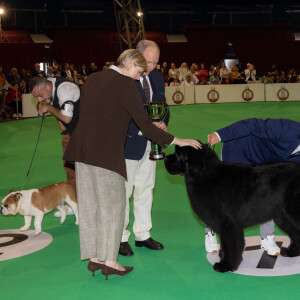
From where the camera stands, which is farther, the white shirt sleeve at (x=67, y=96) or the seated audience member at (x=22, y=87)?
the seated audience member at (x=22, y=87)

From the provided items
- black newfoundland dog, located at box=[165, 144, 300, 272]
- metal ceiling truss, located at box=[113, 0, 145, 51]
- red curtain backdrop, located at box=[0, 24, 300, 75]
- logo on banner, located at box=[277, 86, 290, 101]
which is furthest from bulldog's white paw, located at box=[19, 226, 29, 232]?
red curtain backdrop, located at box=[0, 24, 300, 75]

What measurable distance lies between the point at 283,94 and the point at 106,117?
18607mm

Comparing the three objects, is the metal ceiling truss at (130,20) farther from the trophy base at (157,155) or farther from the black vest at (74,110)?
the trophy base at (157,155)

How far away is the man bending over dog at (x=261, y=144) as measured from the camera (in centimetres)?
400

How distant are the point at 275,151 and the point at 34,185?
4.73 meters

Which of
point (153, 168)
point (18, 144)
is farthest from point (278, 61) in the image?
point (153, 168)

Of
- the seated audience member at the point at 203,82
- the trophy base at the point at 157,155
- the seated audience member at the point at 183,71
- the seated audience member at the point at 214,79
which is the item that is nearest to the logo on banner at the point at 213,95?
the seated audience member at the point at 203,82

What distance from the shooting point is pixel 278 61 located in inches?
1297

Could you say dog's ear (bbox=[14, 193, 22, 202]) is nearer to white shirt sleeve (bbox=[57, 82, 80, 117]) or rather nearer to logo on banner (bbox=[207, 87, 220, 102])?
white shirt sleeve (bbox=[57, 82, 80, 117])

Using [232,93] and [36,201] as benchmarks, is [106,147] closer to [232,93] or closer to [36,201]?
[36,201]

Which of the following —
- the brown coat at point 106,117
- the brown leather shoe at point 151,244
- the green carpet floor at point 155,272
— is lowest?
the green carpet floor at point 155,272

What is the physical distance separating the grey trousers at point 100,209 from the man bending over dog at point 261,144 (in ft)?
3.06

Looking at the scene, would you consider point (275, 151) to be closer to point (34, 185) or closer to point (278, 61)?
point (34, 185)

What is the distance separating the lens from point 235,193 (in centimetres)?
391
